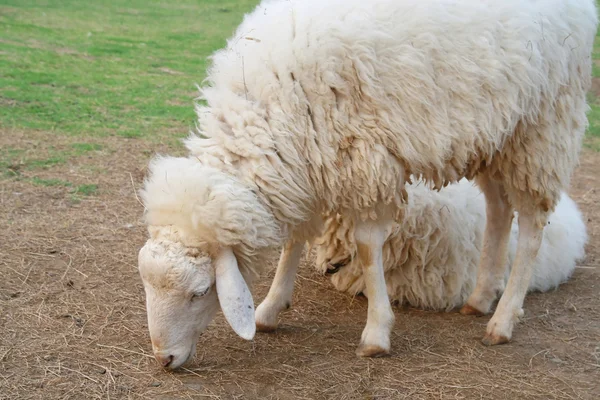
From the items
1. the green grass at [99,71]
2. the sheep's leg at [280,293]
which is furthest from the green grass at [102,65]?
the sheep's leg at [280,293]

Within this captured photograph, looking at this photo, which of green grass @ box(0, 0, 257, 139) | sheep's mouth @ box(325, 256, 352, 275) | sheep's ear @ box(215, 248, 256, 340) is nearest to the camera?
sheep's ear @ box(215, 248, 256, 340)

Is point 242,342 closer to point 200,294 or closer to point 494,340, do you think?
point 200,294

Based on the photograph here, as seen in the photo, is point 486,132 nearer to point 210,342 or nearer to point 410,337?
point 410,337

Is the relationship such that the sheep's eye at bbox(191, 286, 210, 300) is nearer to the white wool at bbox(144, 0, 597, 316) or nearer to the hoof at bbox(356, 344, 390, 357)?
the white wool at bbox(144, 0, 597, 316)

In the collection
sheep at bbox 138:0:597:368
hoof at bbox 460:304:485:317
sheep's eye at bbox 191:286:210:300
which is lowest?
hoof at bbox 460:304:485:317

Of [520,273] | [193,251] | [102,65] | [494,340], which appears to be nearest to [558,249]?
[520,273]

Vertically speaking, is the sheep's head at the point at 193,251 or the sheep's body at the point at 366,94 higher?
the sheep's body at the point at 366,94

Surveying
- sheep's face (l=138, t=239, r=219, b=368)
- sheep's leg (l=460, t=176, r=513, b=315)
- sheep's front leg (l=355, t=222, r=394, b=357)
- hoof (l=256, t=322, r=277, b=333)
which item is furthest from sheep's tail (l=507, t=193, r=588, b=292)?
sheep's face (l=138, t=239, r=219, b=368)

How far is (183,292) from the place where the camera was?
3.24 m

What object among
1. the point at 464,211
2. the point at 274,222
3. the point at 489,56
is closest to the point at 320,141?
the point at 274,222

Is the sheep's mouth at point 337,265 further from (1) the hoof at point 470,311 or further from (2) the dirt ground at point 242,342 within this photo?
(1) the hoof at point 470,311

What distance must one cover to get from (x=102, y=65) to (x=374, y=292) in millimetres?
8714

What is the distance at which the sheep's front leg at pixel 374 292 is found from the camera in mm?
3713

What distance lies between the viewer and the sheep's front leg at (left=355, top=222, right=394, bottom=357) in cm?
371
